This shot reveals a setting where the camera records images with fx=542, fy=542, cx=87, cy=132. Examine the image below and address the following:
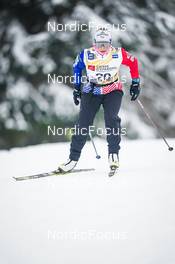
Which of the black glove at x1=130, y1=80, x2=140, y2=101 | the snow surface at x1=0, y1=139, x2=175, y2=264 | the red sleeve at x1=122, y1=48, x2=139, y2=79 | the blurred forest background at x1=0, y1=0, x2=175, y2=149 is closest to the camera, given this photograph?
the snow surface at x1=0, y1=139, x2=175, y2=264

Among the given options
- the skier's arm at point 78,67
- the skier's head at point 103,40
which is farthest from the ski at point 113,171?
the skier's head at point 103,40

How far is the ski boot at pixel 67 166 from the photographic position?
168 inches

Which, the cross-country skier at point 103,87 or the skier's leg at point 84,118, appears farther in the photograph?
the skier's leg at point 84,118

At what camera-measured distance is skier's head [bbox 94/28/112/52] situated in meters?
3.97

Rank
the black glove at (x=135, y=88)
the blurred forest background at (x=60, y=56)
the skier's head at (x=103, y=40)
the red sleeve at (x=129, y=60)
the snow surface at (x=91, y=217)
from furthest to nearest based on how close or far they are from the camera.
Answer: the blurred forest background at (x=60, y=56)
the black glove at (x=135, y=88)
the red sleeve at (x=129, y=60)
the skier's head at (x=103, y=40)
the snow surface at (x=91, y=217)

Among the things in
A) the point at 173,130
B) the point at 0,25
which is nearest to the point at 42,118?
the point at 0,25

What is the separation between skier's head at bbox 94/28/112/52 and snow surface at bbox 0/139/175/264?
3.12ft

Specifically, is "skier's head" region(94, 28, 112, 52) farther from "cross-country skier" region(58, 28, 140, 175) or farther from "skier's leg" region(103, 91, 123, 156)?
"skier's leg" region(103, 91, 123, 156)

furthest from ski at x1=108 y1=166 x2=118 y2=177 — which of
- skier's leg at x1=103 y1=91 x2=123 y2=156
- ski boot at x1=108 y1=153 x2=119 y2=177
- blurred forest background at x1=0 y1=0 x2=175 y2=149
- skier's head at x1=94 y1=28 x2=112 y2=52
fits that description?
blurred forest background at x1=0 y1=0 x2=175 y2=149

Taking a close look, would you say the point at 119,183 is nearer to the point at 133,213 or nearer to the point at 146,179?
the point at 146,179

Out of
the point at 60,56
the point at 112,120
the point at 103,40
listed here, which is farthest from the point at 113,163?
the point at 60,56

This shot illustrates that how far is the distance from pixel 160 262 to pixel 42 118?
4851 mm

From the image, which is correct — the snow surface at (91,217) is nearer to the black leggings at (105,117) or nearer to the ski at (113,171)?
the ski at (113,171)

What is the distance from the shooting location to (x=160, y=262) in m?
3.03
